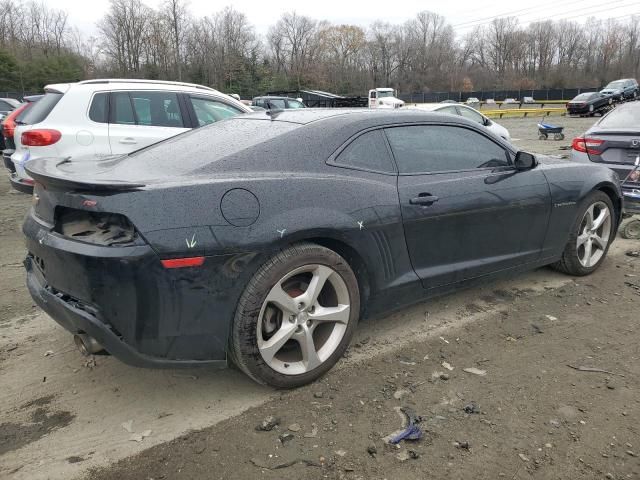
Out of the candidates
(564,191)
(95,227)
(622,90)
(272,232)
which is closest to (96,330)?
(95,227)

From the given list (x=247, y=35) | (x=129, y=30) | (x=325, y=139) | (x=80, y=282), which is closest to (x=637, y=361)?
(x=325, y=139)

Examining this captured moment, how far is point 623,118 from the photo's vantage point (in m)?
6.69

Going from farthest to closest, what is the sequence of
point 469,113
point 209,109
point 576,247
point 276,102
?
point 276,102
point 469,113
point 209,109
point 576,247

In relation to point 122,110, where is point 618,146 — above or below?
below

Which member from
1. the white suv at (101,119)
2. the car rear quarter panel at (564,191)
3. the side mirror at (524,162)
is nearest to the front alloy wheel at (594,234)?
the car rear quarter panel at (564,191)

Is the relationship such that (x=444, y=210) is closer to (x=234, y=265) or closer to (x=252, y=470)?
(x=234, y=265)

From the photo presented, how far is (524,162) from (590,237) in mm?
1213

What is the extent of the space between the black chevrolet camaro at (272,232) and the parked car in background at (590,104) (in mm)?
30682

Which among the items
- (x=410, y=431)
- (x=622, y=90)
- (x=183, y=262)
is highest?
(x=622, y=90)

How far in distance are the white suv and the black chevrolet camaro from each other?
128 inches

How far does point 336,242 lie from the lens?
2.94m

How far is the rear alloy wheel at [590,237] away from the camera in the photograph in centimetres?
445

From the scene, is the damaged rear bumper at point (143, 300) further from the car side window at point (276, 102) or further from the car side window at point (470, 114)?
the car side window at point (276, 102)

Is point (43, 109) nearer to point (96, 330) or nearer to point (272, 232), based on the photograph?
point (96, 330)
